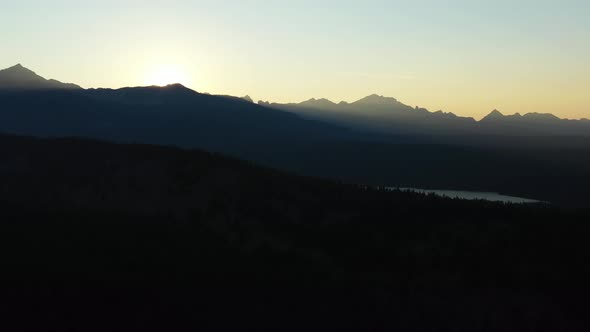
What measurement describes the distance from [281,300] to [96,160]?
25.3 meters

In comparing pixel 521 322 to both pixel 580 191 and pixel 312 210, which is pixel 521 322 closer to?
pixel 312 210

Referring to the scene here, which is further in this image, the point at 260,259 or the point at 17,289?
the point at 260,259

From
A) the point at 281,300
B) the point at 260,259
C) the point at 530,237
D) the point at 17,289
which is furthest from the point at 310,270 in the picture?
the point at 530,237

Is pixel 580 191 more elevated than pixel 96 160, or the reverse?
pixel 96 160

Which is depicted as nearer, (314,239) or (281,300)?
(281,300)

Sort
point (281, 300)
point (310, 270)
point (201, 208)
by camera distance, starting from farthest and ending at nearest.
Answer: point (201, 208), point (310, 270), point (281, 300)

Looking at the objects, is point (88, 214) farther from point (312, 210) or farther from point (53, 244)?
point (312, 210)

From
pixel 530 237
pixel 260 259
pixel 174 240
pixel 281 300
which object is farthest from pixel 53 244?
pixel 530 237

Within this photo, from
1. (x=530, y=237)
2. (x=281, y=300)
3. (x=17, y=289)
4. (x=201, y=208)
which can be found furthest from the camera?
(x=201, y=208)

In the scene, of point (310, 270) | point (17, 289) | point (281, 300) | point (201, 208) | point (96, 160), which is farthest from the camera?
point (96, 160)

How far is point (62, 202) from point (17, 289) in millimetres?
13610

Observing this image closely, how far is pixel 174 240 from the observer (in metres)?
21.6

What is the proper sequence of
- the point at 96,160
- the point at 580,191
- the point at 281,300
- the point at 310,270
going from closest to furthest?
the point at 281,300 < the point at 310,270 < the point at 96,160 < the point at 580,191

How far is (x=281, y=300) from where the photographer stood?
16.0m
